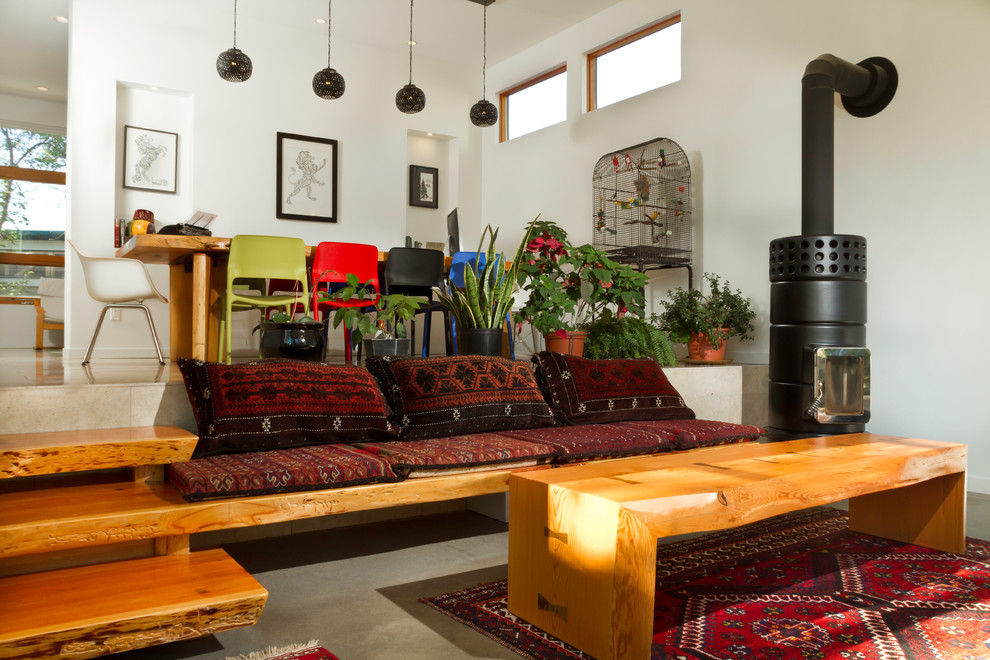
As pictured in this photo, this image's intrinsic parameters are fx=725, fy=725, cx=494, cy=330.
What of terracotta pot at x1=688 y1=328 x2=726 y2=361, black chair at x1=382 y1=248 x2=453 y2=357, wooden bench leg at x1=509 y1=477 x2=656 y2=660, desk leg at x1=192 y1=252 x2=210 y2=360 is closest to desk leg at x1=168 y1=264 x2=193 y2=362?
desk leg at x1=192 y1=252 x2=210 y2=360

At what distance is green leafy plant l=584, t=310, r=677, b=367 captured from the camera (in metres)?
4.07

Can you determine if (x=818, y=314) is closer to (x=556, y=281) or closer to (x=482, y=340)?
(x=556, y=281)

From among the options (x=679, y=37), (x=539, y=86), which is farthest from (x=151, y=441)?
(x=539, y=86)

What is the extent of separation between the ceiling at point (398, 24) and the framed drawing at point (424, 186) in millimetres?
1178

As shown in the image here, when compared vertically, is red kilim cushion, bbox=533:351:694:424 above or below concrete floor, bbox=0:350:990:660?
above

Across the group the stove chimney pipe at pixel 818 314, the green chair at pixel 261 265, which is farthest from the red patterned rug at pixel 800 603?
the green chair at pixel 261 265

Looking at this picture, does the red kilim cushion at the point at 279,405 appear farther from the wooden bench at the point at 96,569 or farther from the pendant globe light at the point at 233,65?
the pendant globe light at the point at 233,65

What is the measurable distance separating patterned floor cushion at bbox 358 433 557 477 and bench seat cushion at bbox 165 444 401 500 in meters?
0.07

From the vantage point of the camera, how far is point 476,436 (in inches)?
106

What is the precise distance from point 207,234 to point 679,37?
154 inches

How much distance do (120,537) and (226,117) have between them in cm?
551

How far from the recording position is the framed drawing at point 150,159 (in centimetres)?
625

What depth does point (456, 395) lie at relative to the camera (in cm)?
276

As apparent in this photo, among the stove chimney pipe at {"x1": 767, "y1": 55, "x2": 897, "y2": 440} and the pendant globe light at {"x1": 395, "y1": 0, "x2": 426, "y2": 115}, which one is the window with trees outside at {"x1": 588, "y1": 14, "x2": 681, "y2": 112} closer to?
the pendant globe light at {"x1": 395, "y1": 0, "x2": 426, "y2": 115}
